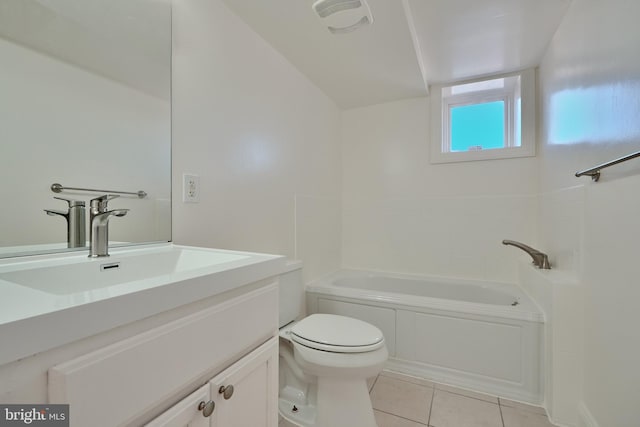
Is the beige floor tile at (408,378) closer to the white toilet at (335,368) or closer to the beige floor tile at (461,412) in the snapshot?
the beige floor tile at (461,412)

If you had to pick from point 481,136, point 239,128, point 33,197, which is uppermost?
point 481,136

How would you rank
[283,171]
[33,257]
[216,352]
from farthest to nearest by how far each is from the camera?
[283,171] < [33,257] < [216,352]

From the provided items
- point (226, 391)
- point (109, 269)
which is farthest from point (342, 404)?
point (109, 269)

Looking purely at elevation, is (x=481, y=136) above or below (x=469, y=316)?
above

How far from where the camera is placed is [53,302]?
0.41 metres

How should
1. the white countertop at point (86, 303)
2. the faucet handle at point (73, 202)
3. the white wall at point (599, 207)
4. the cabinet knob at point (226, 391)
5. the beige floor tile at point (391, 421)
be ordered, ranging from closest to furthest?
the white countertop at point (86, 303)
the cabinet knob at point (226, 391)
the faucet handle at point (73, 202)
the white wall at point (599, 207)
the beige floor tile at point (391, 421)

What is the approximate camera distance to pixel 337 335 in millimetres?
1393

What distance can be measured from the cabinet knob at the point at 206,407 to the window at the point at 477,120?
2384mm

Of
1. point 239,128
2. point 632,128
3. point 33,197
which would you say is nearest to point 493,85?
point 632,128

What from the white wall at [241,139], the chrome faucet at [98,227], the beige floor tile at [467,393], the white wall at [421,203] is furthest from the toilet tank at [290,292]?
the white wall at [421,203]

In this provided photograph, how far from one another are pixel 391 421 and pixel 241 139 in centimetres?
162

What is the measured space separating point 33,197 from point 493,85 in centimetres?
299

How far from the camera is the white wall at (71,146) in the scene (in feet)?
2.59

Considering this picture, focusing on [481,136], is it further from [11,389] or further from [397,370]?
[11,389]
